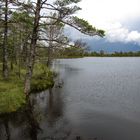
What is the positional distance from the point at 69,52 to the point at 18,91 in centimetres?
642

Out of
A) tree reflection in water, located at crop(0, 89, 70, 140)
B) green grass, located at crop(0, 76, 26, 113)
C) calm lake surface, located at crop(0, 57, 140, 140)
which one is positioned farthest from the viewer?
green grass, located at crop(0, 76, 26, 113)

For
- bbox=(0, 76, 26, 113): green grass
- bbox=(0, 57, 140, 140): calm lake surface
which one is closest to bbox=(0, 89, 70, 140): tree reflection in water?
bbox=(0, 57, 140, 140): calm lake surface

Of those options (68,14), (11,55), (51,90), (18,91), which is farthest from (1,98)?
(11,55)

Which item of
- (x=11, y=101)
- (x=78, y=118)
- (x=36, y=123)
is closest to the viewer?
(x=36, y=123)

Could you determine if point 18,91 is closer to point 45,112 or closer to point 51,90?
point 45,112

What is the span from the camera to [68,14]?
23.4m

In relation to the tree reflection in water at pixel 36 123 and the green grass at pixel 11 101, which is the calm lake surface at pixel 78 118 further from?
the green grass at pixel 11 101

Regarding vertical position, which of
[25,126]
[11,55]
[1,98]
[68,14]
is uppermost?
[68,14]

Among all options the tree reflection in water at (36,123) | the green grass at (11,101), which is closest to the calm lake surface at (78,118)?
the tree reflection in water at (36,123)

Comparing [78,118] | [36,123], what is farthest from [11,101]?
[78,118]

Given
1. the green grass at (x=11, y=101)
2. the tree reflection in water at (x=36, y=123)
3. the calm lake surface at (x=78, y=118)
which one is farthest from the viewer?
the green grass at (x=11, y=101)

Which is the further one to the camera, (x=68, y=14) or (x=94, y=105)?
(x=94, y=105)

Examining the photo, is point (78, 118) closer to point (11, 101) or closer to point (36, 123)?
point (36, 123)

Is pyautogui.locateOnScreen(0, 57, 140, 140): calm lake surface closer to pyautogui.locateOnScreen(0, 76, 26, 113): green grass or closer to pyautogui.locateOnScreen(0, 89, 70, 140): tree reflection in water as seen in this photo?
pyautogui.locateOnScreen(0, 89, 70, 140): tree reflection in water
